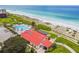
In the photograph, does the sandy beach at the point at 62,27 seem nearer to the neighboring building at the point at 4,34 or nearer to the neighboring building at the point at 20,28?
the neighboring building at the point at 20,28

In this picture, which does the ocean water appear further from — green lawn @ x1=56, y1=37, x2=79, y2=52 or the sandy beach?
green lawn @ x1=56, y1=37, x2=79, y2=52

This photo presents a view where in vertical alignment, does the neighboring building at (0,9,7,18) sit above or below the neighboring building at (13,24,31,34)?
above

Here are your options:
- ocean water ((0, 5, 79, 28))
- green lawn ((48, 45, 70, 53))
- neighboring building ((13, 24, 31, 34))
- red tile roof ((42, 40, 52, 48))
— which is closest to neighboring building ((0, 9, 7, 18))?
Result: ocean water ((0, 5, 79, 28))

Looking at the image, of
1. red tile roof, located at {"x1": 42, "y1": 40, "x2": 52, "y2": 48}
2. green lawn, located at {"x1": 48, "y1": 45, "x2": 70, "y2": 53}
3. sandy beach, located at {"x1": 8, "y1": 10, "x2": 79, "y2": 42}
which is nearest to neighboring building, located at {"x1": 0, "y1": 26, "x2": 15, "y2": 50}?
sandy beach, located at {"x1": 8, "y1": 10, "x2": 79, "y2": 42}

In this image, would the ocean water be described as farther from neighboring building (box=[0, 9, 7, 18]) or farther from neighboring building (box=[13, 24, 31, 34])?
neighboring building (box=[13, 24, 31, 34])

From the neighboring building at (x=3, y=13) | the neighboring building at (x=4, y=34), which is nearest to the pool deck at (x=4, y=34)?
the neighboring building at (x=4, y=34)

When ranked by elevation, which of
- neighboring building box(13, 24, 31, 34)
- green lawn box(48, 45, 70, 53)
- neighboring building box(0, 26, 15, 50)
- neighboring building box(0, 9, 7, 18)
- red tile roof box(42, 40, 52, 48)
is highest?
neighboring building box(0, 9, 7, 18)
